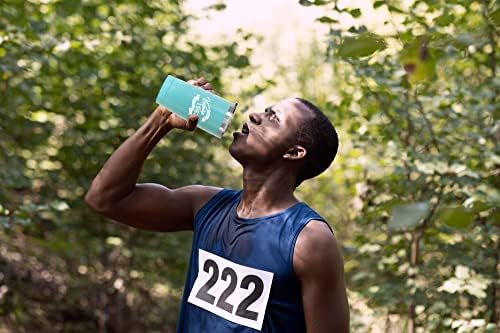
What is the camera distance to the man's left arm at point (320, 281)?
6.20 feet

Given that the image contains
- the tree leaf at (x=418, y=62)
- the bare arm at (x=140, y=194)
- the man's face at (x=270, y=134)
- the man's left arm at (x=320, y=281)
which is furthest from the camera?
the bare arm at (x=140, y=194)

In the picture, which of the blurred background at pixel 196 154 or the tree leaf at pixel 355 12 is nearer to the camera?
the tree leaf at pixel 355 12

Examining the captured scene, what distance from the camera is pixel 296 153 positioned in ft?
6.83

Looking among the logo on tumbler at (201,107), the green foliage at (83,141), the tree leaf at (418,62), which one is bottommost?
the green foliage at (83,141)

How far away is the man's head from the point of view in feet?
6.73

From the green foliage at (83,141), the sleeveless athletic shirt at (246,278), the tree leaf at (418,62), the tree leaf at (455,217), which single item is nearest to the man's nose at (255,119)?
the sleeveless athletic shirt at (246,278)

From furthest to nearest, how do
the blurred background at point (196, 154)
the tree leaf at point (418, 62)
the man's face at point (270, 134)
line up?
1. the blurred background at point (196, 154)
2. the man's face at point (270, 134)
3. the tree leaf at point (418, 62)

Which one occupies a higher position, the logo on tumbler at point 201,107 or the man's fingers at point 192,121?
the logo on tumbler at point 201,107

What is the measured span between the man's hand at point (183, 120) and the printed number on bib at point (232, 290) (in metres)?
0.32

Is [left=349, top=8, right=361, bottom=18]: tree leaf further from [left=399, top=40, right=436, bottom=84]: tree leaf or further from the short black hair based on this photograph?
[left=399, top=40, right=436, bottom=84]: tree leaf

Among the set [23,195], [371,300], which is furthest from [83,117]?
[371,300]

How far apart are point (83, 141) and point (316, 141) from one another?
109 inches

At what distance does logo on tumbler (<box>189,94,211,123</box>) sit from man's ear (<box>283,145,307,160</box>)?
218 millimetres

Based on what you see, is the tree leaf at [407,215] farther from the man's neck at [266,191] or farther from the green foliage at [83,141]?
the green foliage at [83,141]
